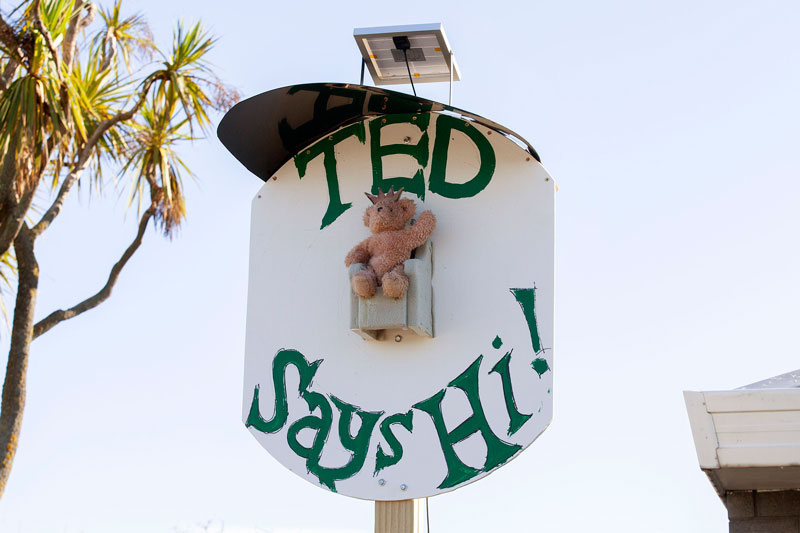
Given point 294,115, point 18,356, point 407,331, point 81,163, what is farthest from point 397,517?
point 81,163

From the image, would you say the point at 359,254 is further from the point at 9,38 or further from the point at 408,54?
the point at 9,38

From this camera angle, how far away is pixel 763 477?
13.6 ft

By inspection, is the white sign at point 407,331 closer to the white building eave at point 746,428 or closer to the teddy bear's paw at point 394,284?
the teddy bear's paw at point 394,284

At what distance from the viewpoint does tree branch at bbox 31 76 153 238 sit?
25.2ft

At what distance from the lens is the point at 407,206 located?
4.48 meters

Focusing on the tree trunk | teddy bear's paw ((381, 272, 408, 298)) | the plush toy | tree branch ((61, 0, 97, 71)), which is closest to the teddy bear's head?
the plush toy

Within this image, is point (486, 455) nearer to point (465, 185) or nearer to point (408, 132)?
point (465, 185)

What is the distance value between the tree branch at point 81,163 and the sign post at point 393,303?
323 cm

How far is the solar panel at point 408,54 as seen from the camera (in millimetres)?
4777

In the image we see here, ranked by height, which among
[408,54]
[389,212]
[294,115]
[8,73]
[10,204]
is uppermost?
[8,73]

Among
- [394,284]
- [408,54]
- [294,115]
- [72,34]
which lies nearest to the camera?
[394,284]

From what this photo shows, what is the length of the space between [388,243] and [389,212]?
121mm

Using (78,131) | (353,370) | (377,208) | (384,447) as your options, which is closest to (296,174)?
(377,208)

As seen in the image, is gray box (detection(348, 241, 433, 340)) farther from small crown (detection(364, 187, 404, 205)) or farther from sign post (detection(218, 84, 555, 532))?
small crown (detection(364, 187, 404, 205))
